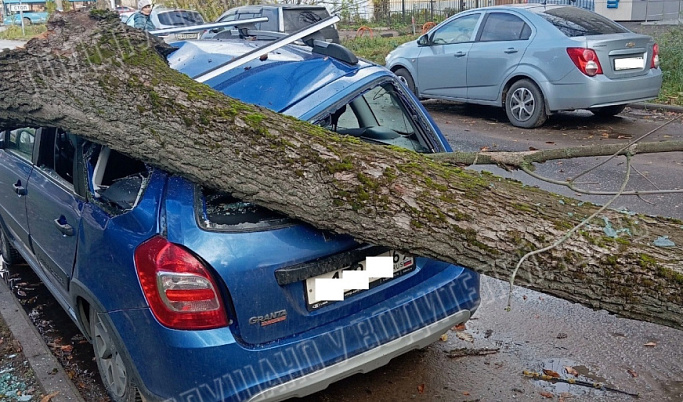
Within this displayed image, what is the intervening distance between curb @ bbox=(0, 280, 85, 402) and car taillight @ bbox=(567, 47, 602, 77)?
6.95 m

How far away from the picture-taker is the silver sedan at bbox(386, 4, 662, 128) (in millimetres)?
8523

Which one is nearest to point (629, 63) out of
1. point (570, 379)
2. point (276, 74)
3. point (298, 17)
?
point (298, 17)

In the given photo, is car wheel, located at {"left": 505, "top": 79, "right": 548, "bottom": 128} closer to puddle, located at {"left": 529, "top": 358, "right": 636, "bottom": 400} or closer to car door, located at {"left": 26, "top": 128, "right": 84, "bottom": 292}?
puddle, located at {"left": 529, "top": 358, "right": 636, "bottom": 400}

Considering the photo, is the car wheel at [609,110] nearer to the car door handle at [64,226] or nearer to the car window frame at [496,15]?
the car window frame at [496,15]

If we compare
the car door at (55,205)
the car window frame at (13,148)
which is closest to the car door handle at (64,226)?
the car door at (55,205)

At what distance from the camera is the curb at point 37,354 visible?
138 inches

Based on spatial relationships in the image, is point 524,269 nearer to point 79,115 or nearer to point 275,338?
point 275,338

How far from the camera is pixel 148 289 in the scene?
2660mm

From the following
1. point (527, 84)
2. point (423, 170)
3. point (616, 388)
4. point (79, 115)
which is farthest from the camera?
point (527, 84)

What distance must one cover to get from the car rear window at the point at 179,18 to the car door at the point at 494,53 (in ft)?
23.2

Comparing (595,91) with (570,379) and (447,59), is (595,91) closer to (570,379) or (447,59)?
(447,59)

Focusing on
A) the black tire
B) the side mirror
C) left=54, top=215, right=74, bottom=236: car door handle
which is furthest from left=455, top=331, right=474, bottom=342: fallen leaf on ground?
the side mirror

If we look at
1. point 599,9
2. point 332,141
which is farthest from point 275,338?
point 599,9

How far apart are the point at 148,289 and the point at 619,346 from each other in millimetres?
2669
